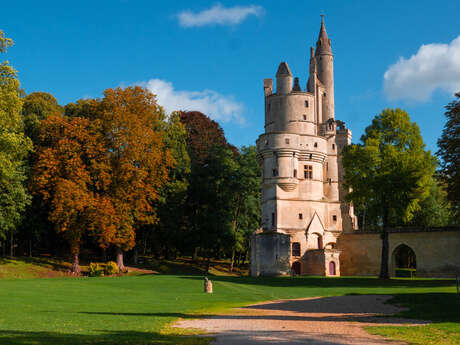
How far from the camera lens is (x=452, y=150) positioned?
119 ft

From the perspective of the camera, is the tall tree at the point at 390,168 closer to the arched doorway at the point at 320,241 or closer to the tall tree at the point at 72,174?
the arched doorway at the point at 320,241

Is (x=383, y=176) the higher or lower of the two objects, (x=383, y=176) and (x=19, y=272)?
the higher

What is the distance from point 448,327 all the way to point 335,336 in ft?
11.4

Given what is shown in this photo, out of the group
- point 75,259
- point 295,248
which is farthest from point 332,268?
point 75,259

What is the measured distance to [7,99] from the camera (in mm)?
38000

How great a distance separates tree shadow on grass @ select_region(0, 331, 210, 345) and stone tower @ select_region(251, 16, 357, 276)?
40051 mm

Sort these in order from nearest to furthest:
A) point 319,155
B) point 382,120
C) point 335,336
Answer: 1. point 335,336
2. point 382,120
3. point 319,155

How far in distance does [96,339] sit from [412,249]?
1755 inches

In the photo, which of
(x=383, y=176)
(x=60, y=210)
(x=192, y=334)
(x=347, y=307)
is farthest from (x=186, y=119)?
(x=192, y=334)

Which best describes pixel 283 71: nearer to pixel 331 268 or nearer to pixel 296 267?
pixel 296 267

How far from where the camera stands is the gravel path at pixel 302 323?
41.5ft

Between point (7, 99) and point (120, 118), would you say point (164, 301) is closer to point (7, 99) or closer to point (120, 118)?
point (7, 99)

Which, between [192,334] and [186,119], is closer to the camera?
[192,334]

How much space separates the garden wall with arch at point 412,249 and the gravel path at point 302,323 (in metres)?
29.6
